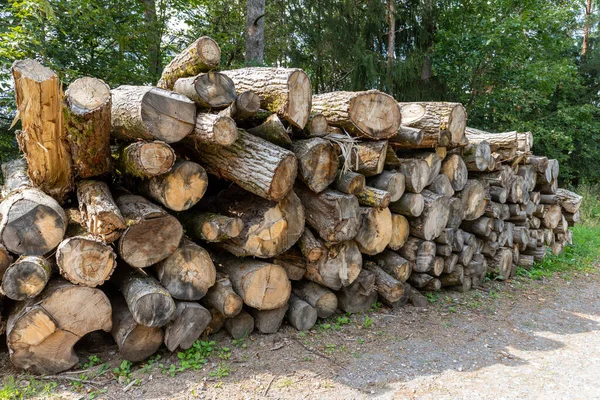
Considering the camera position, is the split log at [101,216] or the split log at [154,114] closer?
the split log at [101,216]

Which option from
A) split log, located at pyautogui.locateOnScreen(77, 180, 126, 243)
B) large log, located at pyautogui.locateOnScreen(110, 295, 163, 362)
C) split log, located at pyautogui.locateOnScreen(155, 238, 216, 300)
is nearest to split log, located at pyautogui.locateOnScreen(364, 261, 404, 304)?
split log, located at pyautogui.locateOnScreen(155, 238, 216, 300)

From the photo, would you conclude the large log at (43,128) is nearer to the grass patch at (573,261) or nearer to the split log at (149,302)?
the split log at (149,302)

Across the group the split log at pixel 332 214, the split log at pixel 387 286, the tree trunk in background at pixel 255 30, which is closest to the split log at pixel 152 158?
the split log at pixel 332 214

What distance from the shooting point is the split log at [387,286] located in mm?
3861

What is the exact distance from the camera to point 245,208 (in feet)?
10.7

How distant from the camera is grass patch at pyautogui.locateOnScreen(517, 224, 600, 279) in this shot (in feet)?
18.1

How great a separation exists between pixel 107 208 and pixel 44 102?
35.9 inches

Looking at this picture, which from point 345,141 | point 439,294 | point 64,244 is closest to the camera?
point 64,244

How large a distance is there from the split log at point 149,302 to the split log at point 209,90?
4.48ft

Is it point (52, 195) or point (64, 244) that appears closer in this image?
point (64, 244)

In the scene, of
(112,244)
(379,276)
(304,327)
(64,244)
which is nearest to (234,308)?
(304,327)

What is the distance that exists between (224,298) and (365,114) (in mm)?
1997

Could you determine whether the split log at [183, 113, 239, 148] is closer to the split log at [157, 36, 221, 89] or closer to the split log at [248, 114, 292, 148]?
the split log at [248, 114, 292, 148]

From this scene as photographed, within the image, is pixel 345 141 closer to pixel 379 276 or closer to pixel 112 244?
pixel 379 276
